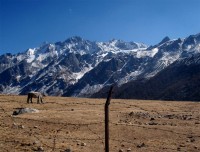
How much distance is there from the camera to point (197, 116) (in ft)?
132

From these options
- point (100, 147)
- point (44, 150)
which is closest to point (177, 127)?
point (100, 147)

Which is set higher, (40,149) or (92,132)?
(92,132)

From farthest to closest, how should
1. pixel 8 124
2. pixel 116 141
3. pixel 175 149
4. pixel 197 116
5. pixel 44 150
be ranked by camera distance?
pixel 197 116 → pixel 8 124 → pixel 116 141 → pixel 175 149 → pixel 44 150

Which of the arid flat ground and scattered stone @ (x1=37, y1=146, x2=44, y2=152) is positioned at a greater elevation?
the arid flat ground

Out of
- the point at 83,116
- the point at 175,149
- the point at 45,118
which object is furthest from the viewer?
the point at 83,116

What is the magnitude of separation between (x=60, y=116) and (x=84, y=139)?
8749mm

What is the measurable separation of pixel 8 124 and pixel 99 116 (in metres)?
9.45

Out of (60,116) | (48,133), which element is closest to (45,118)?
(60,116)

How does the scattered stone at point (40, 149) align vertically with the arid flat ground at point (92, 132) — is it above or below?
below

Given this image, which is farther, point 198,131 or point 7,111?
point 7,111

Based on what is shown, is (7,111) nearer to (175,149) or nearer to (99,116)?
(99,116)

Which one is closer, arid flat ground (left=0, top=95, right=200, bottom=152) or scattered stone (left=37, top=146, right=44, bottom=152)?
scattered stone (left=37, top=146, right=44, bottom=152)

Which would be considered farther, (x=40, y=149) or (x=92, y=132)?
(x=92, y=132)

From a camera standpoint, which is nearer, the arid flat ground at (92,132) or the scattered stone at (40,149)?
the scattered stone at (40,149)
